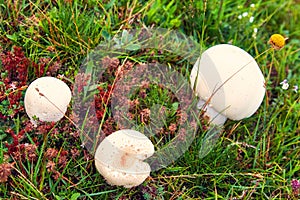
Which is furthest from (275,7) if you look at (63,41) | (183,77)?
(63,41)

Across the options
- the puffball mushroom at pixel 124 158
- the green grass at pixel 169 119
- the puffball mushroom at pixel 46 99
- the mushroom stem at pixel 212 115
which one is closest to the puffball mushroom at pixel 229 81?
the mushroom stem at pixel 212 115

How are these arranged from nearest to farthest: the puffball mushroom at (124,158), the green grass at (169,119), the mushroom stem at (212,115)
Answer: the puffball mushroom at (124,158) → the green grass at (169,119) → the mushroom stem at (212,115)

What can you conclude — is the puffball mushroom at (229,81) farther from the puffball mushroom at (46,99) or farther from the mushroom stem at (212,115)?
the puffball mushroom at (46,99)

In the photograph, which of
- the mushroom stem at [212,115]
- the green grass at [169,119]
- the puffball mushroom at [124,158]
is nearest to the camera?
the puffball mushroom at [124,158]

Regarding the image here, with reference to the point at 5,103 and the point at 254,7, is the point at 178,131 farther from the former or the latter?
the point at 254,7

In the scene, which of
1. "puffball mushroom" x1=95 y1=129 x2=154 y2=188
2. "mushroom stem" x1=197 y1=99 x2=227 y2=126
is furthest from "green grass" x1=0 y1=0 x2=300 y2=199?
"puffball mushroom" x1=95 y1=129 x2=154 y2=188

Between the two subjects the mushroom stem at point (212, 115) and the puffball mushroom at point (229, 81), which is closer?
the puffball mushroom at point (229, 81)

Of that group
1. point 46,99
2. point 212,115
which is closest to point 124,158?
point 46,99
